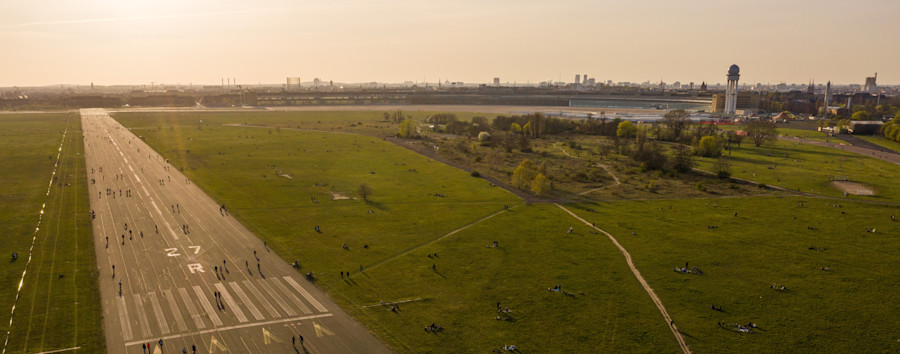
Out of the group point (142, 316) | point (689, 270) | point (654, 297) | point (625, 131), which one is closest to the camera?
point (142, 316)

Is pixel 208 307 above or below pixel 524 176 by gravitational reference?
below

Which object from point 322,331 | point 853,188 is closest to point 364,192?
point 322,331

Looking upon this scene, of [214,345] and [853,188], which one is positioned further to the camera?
[853,188]

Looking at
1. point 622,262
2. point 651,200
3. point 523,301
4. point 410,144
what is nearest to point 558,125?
point 410,144

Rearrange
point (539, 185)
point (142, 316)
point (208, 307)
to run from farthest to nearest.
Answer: point (539, 185) < point (208, 307) < point (142, 316)

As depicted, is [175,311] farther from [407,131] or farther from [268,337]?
[407,131]

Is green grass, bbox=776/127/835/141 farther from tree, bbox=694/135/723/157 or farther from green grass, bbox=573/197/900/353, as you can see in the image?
green grass, bbox=573/197/900/353

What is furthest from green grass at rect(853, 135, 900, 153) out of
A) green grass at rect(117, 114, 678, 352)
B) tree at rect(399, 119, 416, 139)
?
tree at rect(399, 119, 416, 139)

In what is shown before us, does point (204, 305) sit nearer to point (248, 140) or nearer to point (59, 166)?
point (59, 166)
